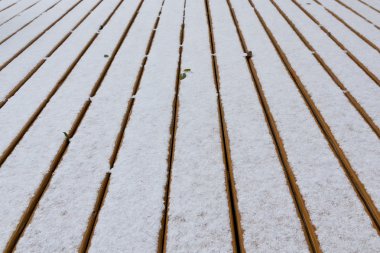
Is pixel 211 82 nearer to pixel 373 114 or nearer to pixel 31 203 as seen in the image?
pixel 373 114

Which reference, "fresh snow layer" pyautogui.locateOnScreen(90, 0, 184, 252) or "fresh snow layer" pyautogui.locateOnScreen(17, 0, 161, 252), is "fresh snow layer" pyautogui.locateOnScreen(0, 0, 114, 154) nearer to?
"fresh snow layer" pyautogui.locateOnScreen(17, 0, 161, 252)

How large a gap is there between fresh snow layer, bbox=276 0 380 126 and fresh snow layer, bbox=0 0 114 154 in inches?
76.5

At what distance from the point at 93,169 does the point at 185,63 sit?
1.29 m

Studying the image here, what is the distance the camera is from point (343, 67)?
233cm

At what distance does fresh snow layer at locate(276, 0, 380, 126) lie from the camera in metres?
1.97

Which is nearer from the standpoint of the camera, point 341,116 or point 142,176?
point 142,176

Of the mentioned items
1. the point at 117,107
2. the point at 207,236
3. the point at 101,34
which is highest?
the point at 101,34

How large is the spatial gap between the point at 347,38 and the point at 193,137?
78.0 inches

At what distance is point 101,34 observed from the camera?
3.04 meters

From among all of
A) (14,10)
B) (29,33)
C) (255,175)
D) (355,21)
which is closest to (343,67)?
(355,21)

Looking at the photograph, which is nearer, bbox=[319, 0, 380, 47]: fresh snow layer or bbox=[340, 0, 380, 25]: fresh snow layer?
bbox=[319, 0, 380, 47]: fresh snow layer

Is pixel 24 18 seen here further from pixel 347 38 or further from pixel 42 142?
pixel 347 38

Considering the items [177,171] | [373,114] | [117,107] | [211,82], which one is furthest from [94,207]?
[373,114]

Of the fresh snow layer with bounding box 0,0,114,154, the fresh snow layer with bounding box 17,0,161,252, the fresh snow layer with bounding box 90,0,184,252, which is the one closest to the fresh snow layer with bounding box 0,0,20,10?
the fresh snow layer with bounding box 0,0,114,154
